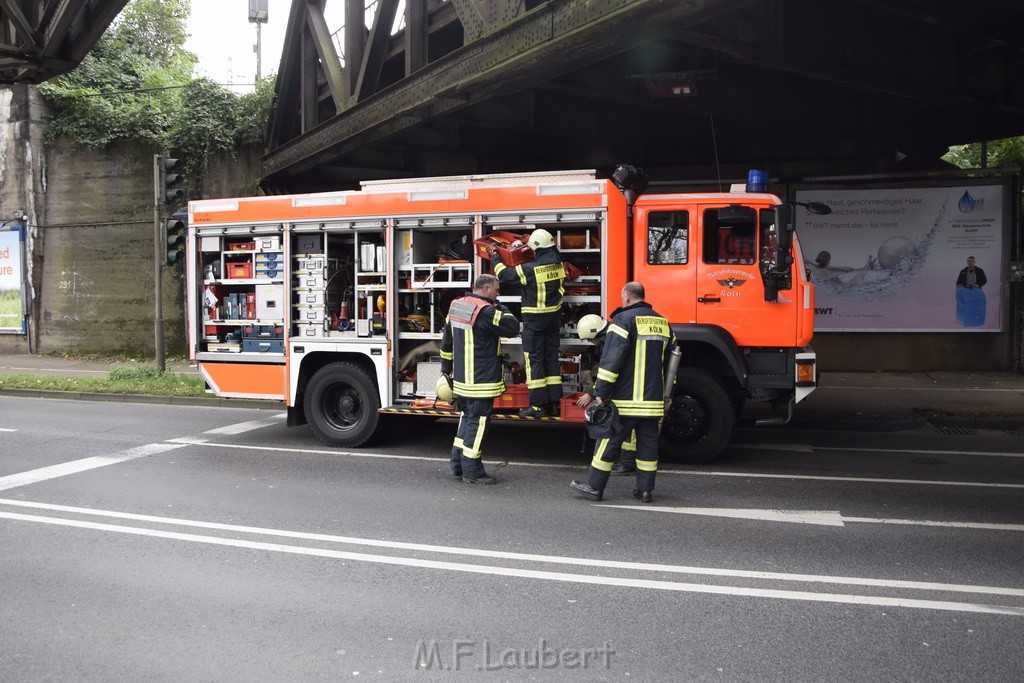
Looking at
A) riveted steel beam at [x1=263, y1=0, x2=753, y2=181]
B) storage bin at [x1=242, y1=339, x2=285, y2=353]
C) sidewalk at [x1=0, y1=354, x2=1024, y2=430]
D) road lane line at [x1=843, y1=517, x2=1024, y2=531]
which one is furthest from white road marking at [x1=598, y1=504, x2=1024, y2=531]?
storage bin at [x1=242, y1=339, x2=285, y2=353]

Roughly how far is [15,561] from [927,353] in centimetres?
1477

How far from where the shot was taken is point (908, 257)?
1522cm

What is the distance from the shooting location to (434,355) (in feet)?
30.5

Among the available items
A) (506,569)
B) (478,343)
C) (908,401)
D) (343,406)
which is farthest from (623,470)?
(908,401)

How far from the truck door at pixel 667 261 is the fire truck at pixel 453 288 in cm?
1

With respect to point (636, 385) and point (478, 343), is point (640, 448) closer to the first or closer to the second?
point (636, 385)

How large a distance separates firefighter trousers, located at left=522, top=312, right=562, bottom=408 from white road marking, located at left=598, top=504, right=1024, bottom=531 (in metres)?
1.71

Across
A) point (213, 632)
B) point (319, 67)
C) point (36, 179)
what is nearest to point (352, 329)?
point (213, 632)

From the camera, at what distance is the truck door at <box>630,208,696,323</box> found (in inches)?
332

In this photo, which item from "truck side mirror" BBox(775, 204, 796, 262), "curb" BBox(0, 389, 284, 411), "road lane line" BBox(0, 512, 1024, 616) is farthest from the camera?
"curb" BBox(0, 389, 284, 411)

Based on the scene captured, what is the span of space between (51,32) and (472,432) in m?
8.92

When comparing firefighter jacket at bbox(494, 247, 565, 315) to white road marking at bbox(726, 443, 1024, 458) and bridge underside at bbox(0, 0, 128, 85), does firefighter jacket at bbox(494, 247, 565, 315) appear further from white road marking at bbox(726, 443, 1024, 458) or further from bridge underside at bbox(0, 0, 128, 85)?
bridge underside at bbox(0, 0, 128, 85)

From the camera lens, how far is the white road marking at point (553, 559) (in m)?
4.96

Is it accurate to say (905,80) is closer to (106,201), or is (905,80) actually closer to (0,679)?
(0,679)
